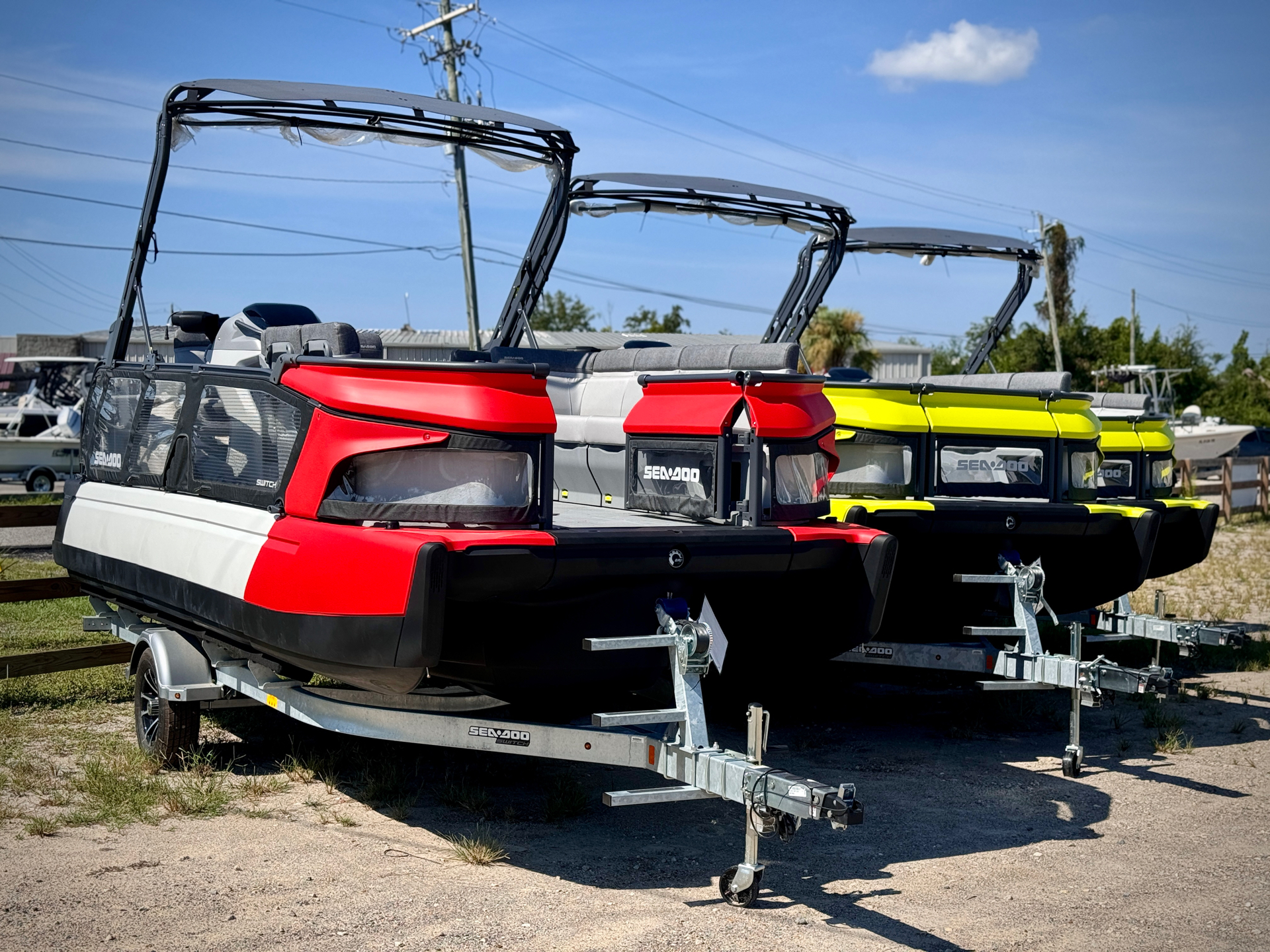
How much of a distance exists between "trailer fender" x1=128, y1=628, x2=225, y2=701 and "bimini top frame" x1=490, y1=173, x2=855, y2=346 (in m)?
4.10

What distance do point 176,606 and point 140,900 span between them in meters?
1.59

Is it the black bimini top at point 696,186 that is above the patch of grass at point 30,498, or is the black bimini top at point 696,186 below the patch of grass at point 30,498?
above

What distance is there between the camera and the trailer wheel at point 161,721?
6379 millimetres

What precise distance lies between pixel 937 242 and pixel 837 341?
2755 cm

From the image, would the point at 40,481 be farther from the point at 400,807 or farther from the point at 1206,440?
the point at 1206,440

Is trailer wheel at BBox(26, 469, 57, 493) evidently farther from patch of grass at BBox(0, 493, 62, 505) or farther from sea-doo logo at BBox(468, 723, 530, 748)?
sea-doo logo at BBox(468, 723, 530, 748)

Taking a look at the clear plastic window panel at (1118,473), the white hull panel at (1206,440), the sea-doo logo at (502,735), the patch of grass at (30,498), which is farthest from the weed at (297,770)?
the white hull panel at (1206,440)

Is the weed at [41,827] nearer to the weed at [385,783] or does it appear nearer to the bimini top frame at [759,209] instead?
the weed at [385,783]

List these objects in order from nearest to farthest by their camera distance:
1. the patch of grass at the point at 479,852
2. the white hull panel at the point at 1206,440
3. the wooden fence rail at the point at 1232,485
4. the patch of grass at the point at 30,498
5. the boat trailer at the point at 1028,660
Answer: the patch of grass at the point at 479,852, the boat trailer at the point at 1028,660, the patch of grass at the point at 30,498, the wooden fence rail at the point at 1232,485, the white hull panel at the point at 1206,440

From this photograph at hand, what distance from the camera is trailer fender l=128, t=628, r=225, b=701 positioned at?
20.2 feet

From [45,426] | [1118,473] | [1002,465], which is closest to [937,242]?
[1118,473]

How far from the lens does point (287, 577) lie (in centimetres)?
488

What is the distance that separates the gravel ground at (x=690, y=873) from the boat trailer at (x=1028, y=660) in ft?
1.62

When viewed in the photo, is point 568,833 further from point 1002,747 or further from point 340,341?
point 1002,747
